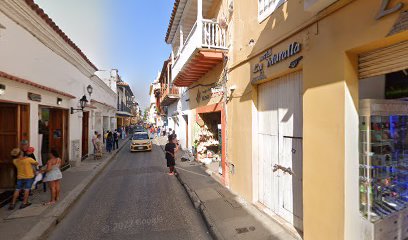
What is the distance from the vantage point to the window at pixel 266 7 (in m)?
4.62

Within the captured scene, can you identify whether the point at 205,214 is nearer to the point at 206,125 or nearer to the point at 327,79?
the point at 327,79

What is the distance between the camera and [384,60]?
2.84 metres

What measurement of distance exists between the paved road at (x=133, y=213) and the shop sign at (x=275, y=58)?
369 cm

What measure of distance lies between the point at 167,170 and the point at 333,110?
8700mm

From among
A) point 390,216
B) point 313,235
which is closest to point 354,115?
point 390,216

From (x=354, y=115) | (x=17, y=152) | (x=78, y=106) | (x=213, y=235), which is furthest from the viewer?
(x=78, y=106)

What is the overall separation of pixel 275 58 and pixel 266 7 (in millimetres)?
1317

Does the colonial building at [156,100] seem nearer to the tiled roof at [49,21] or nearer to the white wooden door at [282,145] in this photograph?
the tiled roof at [49,21]

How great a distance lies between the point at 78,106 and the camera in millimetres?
11805

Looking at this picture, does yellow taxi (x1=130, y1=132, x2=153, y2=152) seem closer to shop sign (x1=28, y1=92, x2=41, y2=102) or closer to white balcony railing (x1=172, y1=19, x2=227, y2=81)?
shop sign (x1=28, y1=92, x2=41, y2=102)

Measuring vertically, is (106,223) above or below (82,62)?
below

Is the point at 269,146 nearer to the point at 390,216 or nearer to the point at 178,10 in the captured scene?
the point at 390,216

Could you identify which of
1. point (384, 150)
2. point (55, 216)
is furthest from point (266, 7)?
point (55, 216)

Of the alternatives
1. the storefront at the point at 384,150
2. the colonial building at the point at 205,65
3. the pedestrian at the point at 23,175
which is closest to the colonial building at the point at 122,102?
the colonial building at the point at 205,65
